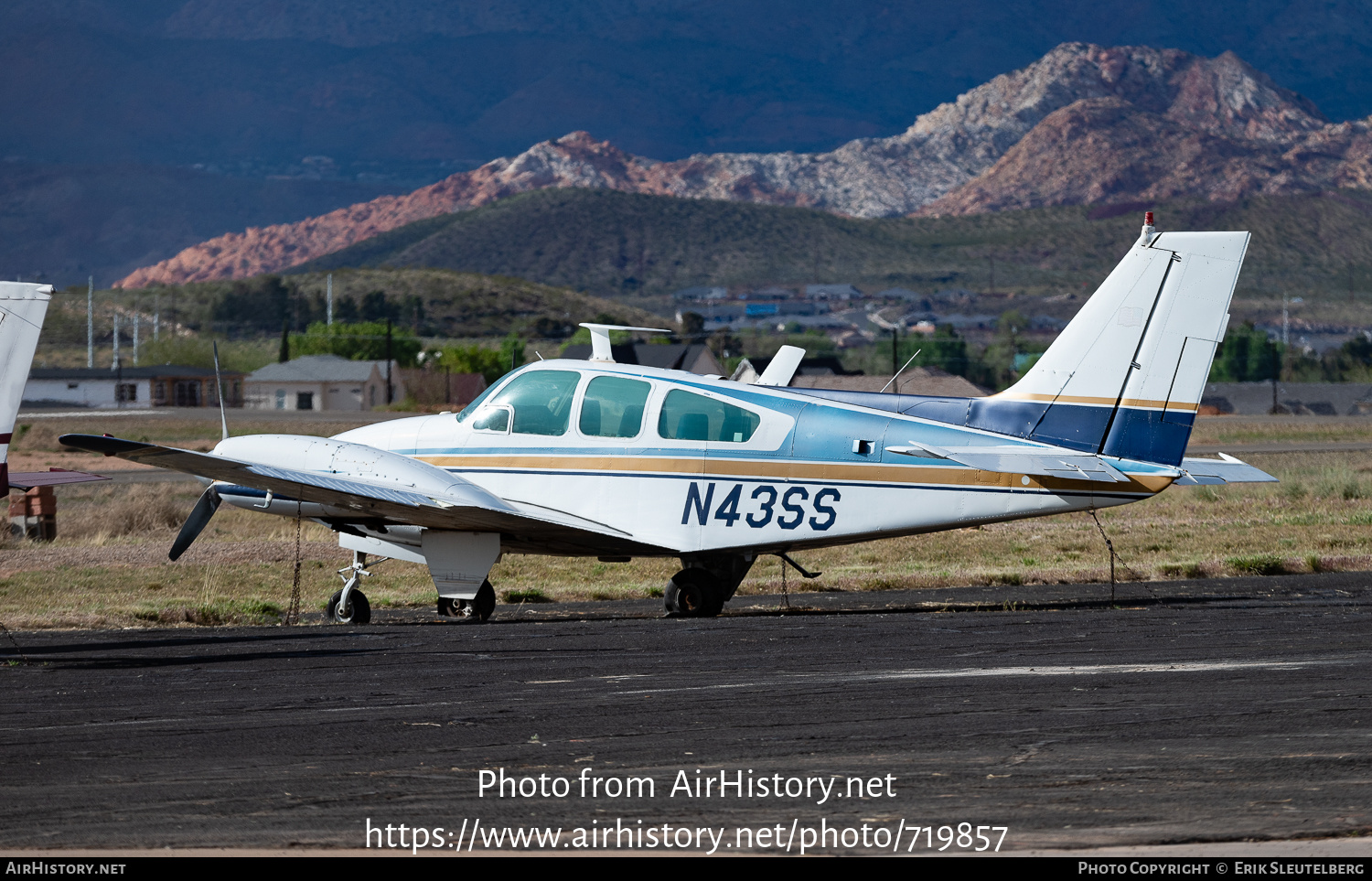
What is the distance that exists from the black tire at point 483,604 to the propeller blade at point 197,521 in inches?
110

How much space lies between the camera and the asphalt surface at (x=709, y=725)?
696 cm

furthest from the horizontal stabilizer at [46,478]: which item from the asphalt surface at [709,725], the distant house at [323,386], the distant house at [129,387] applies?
the distant house at [129,387]

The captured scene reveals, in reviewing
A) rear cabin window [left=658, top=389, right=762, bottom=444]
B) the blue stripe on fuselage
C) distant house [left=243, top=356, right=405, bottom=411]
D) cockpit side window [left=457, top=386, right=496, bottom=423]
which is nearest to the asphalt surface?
the blue stripe on fuselage

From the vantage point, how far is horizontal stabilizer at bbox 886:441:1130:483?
45.8 ft

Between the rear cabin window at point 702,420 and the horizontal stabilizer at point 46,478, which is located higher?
the rear cabin window at point 702,420

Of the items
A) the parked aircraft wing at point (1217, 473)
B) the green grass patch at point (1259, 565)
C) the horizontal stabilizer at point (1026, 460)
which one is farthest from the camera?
the green grass patch at point (1259, 565)

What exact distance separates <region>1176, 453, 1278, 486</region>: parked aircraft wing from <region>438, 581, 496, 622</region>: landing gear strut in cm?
696

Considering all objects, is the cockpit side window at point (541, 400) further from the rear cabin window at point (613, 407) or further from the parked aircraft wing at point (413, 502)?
the parked aircraft wing at point (413, 502)

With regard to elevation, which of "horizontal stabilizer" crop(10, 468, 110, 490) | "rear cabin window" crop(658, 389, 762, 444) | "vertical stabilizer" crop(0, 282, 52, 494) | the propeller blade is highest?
"vertical stabilizer" crop(0, 282, 52, 494)

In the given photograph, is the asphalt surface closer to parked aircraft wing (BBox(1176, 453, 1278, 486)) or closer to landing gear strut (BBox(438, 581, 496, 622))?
landing gear strut (BBox(438, 581, 496, 622))

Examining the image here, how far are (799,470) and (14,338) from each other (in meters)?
7.21

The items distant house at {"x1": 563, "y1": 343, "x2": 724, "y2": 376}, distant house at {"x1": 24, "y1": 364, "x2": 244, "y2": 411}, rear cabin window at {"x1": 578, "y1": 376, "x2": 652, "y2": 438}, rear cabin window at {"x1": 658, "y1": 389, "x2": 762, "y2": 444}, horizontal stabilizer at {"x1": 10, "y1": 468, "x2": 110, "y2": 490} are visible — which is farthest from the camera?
distant house at {"x1": 24, "y1": 364, "x2": 244, "y2": 411}
